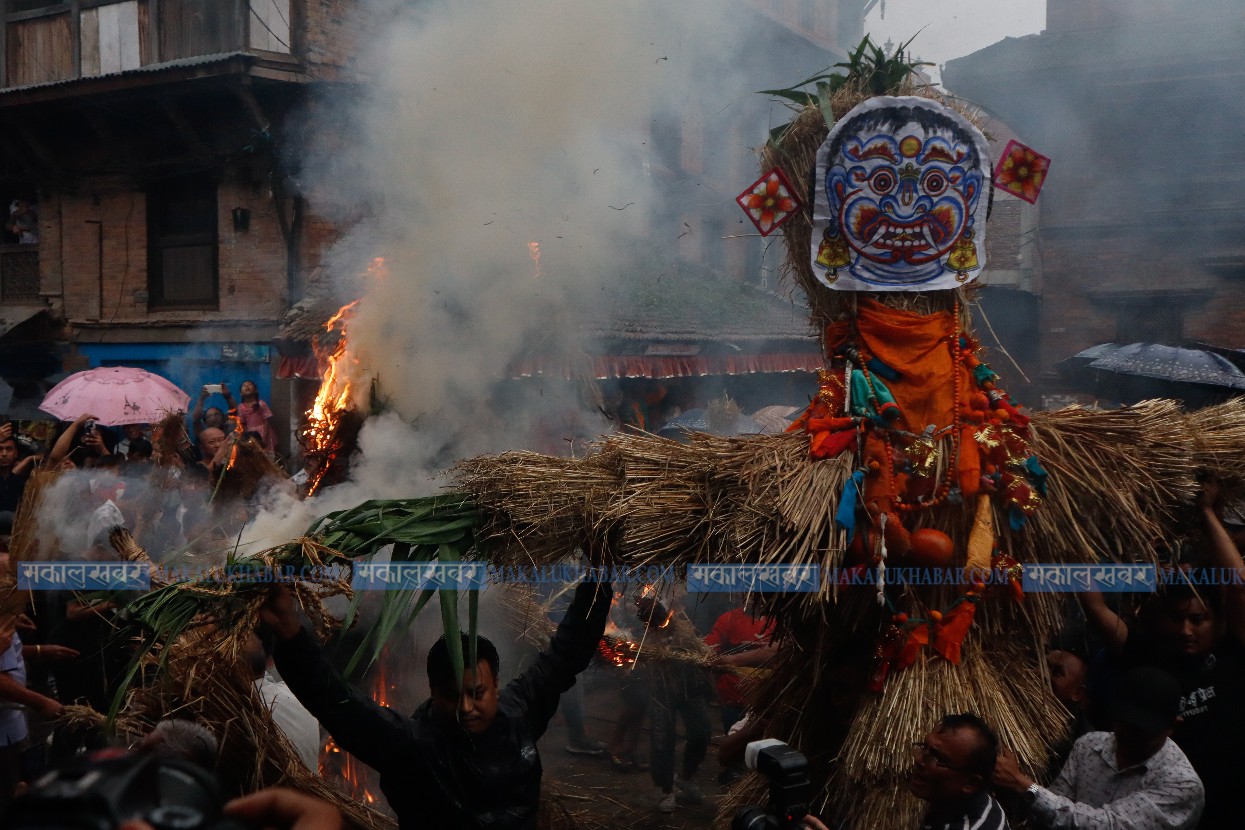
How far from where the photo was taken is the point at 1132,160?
1686 cm

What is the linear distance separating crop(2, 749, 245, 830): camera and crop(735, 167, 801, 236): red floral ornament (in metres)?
3.00

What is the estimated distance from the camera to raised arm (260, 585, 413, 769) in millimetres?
2961

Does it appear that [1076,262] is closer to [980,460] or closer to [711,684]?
[711,684]

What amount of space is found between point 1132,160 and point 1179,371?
1058 cm

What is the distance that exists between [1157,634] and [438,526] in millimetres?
2799

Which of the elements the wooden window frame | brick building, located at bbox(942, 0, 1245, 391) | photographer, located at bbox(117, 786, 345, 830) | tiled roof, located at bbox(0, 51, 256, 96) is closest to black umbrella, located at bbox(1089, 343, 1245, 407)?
photographer, located at bbox(117, 786, 345, 830)

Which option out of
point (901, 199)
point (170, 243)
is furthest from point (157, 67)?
point (901, 199)

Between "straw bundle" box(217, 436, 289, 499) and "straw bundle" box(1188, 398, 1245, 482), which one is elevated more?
"straw bundle" box(1188, 398, 1245, 482)

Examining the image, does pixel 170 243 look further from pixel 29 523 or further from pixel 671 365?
pixel 29 523

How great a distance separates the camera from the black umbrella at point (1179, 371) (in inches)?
305

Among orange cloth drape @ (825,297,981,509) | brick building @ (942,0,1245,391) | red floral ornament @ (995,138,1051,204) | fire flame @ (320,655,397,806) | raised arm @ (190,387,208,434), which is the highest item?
brick building @ (942,0,1245,391)

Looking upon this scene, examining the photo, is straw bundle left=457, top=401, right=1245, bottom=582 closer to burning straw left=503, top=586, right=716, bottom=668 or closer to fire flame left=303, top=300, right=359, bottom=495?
burning straw left=503, top=586, right=716, bottom=668

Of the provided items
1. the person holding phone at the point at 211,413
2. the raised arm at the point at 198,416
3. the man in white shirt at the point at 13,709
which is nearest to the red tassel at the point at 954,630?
the man in white shirt at the point at 13,709

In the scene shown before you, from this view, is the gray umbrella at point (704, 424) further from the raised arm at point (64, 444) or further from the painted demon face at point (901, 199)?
the painted demon face at point (901, 199)
